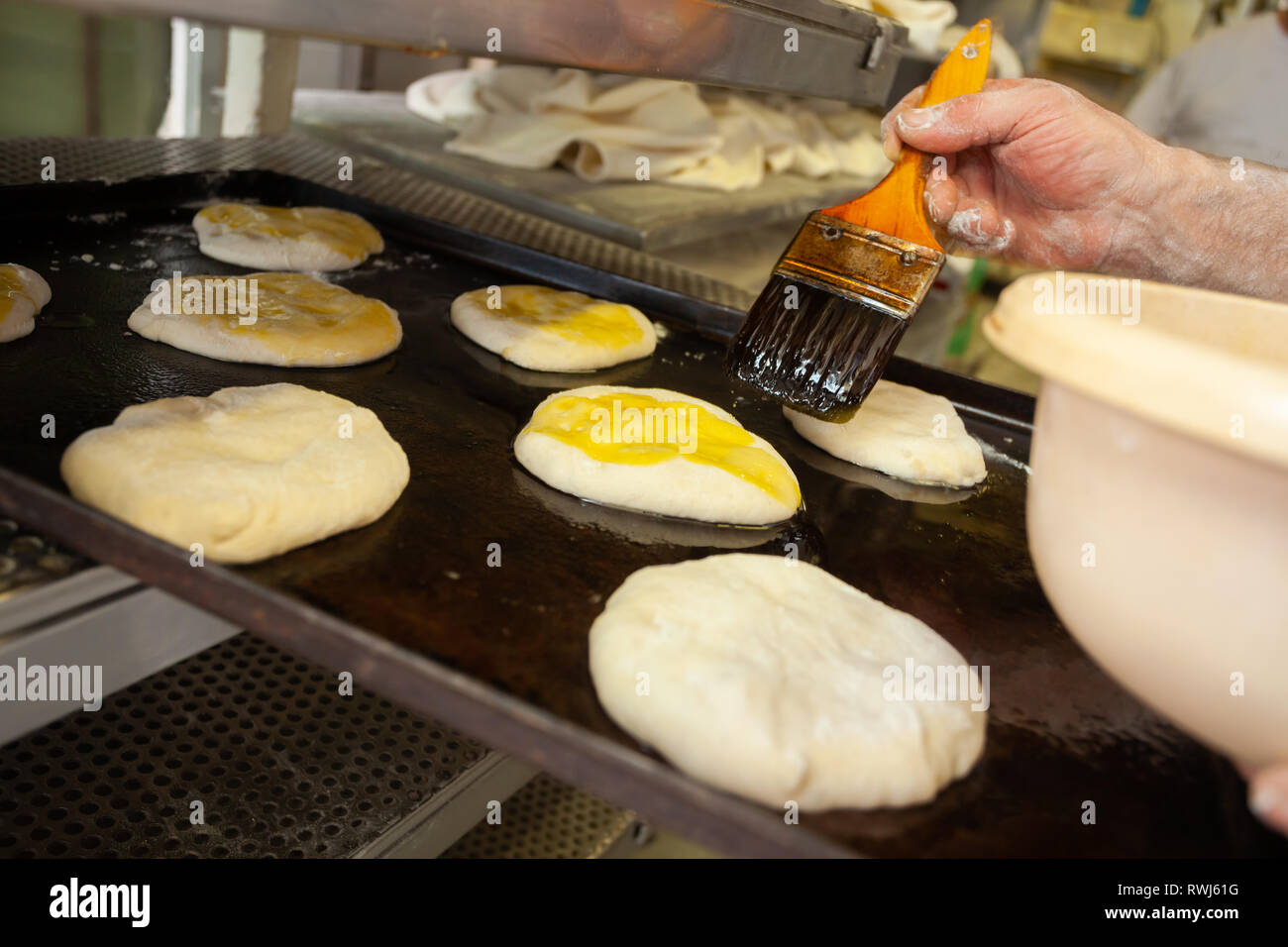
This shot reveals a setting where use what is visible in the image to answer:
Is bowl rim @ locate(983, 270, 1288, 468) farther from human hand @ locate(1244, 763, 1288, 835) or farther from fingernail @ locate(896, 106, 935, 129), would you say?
fingernail @ locate(896, 106, 935, 129)

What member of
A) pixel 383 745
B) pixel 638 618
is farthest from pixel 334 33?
pixel 383 745

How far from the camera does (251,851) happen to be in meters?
1.21

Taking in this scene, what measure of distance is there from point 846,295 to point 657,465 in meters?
0.43

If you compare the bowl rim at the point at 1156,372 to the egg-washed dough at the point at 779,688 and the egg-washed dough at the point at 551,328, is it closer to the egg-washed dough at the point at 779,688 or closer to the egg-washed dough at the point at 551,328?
the egg-washed dough at the point at 779,688

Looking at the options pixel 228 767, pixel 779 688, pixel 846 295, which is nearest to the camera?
pixel 779 688

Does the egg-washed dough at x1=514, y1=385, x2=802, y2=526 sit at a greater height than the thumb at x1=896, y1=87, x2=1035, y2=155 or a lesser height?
lesser

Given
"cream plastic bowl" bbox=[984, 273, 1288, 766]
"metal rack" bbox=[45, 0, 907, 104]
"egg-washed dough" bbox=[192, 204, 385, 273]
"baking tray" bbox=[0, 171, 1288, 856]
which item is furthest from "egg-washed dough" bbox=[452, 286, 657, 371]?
"cream plastic bowl" bbox=[984, 273, 1288, 766]

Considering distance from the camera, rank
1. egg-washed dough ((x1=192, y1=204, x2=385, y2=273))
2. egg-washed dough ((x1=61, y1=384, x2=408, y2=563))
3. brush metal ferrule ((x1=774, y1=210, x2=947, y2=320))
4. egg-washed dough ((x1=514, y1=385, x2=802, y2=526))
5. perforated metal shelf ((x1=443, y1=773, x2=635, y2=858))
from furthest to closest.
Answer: egg-washed dough ((x1=192, y1=204, x2=385, y2=273)), perforated metal shelf ((x1=443, y1=773, x2=635, y2=858)), brush metal ferrule ((x1=774, y1=210, x2=947, y2=320)), egg-washed dough ((x1=514, y1=385, x2=802, y2=526)), egg-washed dough ((x1=61, y1=384, x2=408, y2=563))

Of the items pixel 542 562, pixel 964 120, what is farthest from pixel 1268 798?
pixel 964 120

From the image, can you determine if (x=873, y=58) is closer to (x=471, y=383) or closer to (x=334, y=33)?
(x=471, y=383)

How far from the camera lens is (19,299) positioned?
4.78ft

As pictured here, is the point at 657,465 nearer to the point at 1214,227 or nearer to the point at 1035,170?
the point at 1035,170

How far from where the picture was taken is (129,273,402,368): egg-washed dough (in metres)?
1.55

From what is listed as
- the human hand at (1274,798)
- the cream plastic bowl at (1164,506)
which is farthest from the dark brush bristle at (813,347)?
the human hand at (1274,798)
